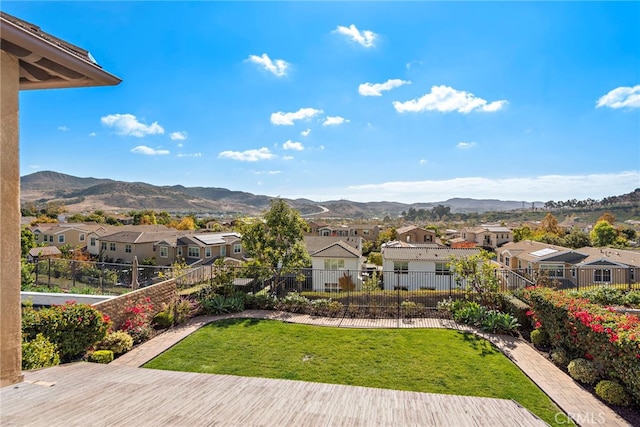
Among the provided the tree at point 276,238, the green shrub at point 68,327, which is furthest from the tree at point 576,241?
the green shrub at point 68,327

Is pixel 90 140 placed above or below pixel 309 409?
above

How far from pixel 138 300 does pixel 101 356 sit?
2628 millimetres

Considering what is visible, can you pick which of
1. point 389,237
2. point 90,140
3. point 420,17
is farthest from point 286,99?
point 389,237

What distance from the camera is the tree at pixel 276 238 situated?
14.5 meters

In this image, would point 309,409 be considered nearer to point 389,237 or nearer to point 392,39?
point 392,39

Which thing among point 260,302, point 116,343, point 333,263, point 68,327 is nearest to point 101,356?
point 116,343

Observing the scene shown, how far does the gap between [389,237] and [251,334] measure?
48179 millimetres

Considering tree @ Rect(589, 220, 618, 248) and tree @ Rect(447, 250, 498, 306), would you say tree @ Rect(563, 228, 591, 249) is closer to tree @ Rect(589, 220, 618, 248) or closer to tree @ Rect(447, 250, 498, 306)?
tree @ Rect(589, 220, 618, 248)

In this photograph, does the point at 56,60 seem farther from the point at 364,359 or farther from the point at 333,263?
the point at 333,263

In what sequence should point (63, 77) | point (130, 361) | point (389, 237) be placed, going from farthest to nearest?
point (389, 237)
point (130, 361)
point (63, 77)

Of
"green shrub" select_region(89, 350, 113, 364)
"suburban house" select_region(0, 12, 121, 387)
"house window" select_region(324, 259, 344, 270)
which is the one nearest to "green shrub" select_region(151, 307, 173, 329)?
"green shrub" select_region(89, 350, 113, 364)

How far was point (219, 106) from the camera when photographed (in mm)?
20750

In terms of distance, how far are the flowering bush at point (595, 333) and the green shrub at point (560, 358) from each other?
0.12 meters

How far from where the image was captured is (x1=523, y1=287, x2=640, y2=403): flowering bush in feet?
19.7
